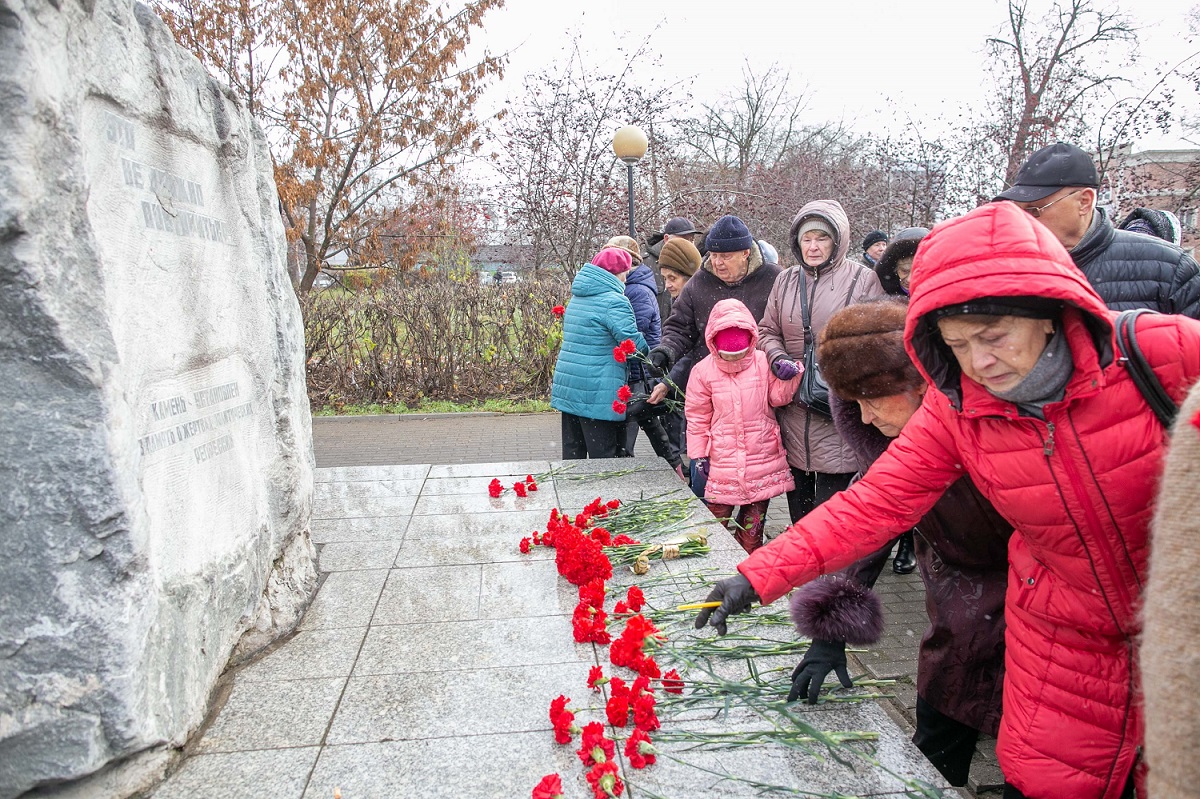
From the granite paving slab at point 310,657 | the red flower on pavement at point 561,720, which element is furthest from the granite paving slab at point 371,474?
the red flower on pavement at point 561,720

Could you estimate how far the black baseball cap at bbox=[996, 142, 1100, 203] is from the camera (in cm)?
307

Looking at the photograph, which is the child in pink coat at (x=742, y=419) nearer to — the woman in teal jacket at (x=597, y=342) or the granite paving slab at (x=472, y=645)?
the woman in teal jacket at (x=597, y=342)

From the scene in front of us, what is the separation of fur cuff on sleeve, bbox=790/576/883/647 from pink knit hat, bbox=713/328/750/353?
79.7 inches

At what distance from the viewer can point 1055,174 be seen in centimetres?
308

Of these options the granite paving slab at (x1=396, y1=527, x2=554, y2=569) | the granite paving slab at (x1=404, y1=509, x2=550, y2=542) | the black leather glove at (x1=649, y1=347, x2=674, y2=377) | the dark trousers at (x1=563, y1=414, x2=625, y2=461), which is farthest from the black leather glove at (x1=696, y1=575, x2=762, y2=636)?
the dark trousers at (x1=563, y1=414, x2=625, y2=461)

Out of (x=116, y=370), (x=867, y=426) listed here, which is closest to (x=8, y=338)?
(x=116, y=370)

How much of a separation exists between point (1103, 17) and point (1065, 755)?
15872 mm

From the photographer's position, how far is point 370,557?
12.7ft

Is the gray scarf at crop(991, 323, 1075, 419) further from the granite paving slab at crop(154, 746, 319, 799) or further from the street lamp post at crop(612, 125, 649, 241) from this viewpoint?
the street lamp post at crop(612, 125, 649, 241)

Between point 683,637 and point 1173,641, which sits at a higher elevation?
point 1173,641

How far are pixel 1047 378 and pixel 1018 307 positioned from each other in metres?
0.16

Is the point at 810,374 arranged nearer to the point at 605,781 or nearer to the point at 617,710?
the point at 617,710

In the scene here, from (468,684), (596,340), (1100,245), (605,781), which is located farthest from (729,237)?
(605,781)

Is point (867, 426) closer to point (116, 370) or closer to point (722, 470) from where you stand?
point (722, 470)
